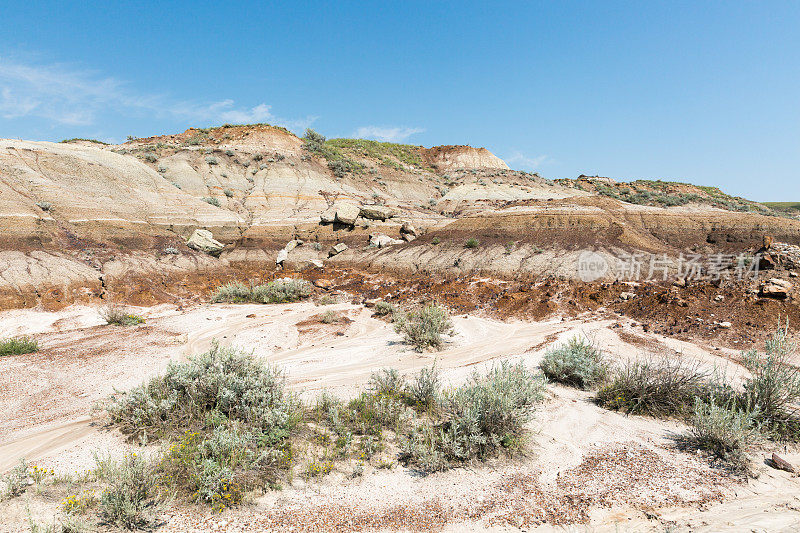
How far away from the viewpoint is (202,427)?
4.95 m

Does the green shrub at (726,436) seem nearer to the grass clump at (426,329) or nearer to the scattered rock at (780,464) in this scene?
the scattered rock at (780,464)

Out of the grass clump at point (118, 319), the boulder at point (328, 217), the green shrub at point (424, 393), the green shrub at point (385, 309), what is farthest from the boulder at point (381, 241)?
the green shrub at point (424, 393)

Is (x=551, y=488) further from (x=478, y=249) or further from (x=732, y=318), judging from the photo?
(x=478, y=249)

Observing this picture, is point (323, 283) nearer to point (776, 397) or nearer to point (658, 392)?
point (658, 392)

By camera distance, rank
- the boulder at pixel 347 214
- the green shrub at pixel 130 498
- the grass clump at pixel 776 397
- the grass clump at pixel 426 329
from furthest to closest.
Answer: the boulder at pixel 347 214 < the grass clump at pixel 426 329 < the grass clump at pixel 776 397 < the green shrub at pixel 130 498

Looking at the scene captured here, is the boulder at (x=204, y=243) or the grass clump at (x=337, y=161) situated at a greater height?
the grass clump at (x=337, y=161)

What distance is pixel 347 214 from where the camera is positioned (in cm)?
2688

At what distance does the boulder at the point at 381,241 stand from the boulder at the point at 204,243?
1000 cm

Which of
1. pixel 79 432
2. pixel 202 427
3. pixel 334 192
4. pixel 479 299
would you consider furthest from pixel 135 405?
pixel 334 192

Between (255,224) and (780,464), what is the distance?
27216 millimetres

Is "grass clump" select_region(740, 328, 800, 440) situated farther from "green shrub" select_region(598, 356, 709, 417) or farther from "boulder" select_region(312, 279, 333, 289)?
"boulder" select_region(312, 279, 333, 289)

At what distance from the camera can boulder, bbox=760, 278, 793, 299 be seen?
10.1 m

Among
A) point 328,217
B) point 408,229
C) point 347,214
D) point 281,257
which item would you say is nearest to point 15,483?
point 281,257

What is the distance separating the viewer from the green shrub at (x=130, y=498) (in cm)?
330
